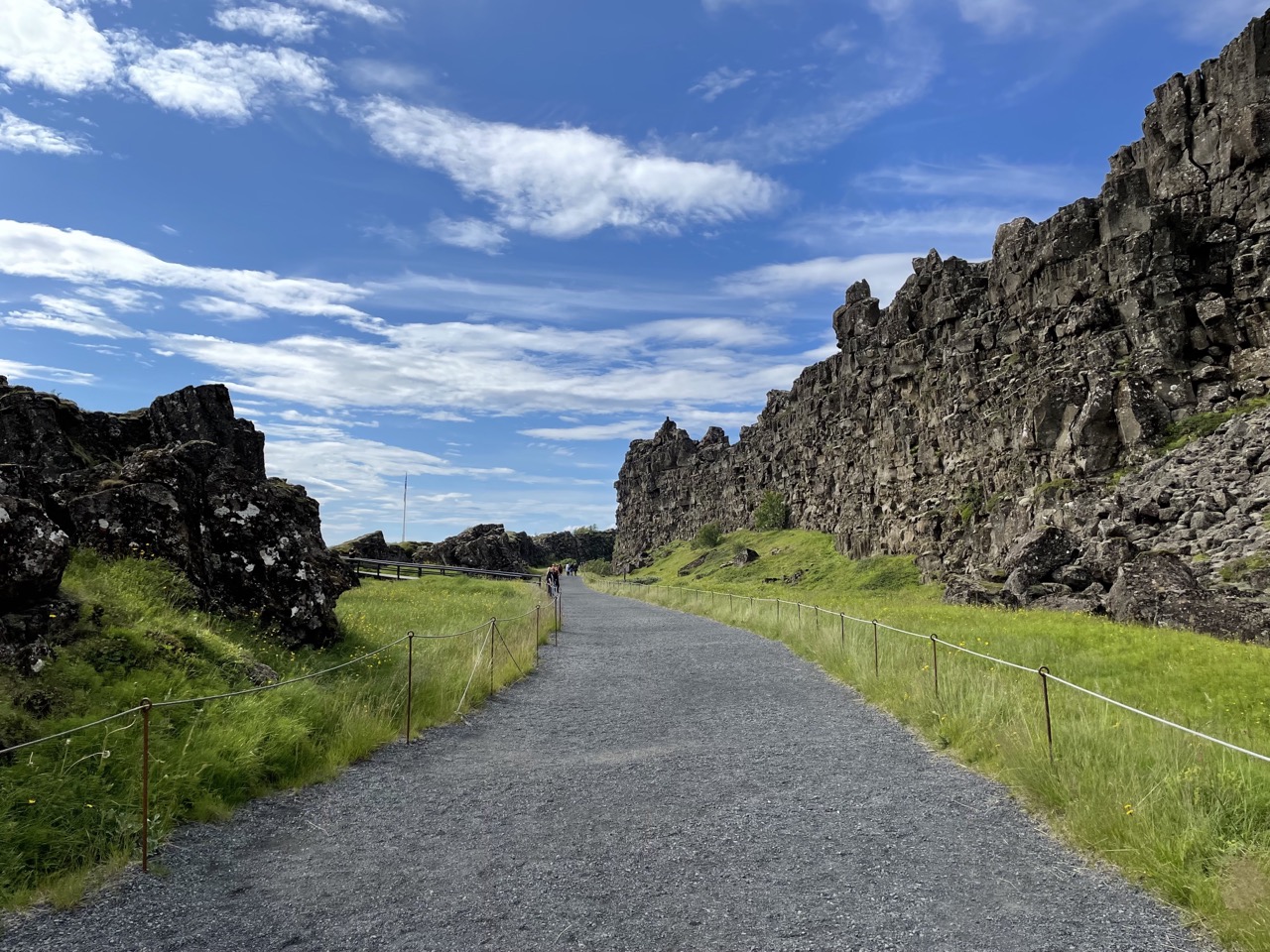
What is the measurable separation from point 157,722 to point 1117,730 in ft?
37.2

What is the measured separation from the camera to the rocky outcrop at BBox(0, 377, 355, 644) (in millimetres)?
11336

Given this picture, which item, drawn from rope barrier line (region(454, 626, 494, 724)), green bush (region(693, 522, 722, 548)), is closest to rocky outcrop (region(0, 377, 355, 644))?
rope barrier line (region(454, 626, 494, 724))

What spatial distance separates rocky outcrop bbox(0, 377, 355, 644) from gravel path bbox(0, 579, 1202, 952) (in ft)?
15.6

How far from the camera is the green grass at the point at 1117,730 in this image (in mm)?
6035

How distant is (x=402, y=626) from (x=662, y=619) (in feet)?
59.6

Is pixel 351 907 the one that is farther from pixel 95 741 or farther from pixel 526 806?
pixel 95 741

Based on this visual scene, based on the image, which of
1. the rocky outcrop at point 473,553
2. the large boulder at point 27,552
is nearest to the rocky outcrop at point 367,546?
the rocky outcrop at point 473,553

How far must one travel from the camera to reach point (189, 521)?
13.9 meters

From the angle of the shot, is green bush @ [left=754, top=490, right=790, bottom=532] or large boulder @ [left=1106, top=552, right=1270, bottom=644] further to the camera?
green bush @ [left=754, top=490, right=790, bottom=532]

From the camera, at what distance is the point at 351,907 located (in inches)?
230

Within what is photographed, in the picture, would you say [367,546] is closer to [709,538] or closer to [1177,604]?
[1177,604]

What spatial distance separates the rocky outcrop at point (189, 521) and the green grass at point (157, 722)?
0.68m

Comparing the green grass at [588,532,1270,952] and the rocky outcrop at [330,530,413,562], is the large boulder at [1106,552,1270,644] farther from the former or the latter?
the rocky outcrop at [330,530,413,562]

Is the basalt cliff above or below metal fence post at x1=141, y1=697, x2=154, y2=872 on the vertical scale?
above
